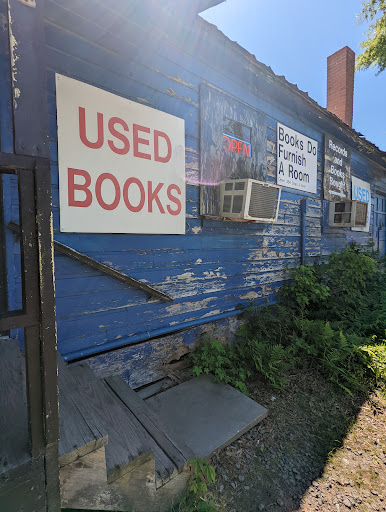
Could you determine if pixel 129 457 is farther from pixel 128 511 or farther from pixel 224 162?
pixel 224 162

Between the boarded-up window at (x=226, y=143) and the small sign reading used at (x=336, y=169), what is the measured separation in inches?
89.4

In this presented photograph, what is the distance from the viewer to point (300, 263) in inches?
212

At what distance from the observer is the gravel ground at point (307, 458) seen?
6.76 feet

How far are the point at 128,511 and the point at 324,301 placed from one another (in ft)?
13.9

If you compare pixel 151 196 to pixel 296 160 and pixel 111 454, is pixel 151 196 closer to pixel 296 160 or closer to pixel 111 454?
pixel 111 454

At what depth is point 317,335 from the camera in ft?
12.9

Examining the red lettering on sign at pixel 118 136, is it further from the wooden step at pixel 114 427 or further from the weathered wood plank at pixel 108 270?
the wooden step at pixel 114 427

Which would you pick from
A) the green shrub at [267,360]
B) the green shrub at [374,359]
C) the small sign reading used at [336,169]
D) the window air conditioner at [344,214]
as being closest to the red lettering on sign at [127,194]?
the green shrub at [267,360]

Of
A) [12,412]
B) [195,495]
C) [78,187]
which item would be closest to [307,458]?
[195,495]

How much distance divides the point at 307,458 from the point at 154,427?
1.46 meters

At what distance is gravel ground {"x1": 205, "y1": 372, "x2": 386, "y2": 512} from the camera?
6.76 ft

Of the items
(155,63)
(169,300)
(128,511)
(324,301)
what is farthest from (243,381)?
(155,63)

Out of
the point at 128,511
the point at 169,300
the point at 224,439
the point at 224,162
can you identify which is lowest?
the point at 224,439

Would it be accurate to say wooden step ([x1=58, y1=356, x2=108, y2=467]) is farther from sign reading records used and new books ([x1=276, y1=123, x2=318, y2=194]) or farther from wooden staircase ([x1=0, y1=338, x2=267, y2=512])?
sign reading records used and new books ([x1=276, y1=123, x2=318, y2=194])
